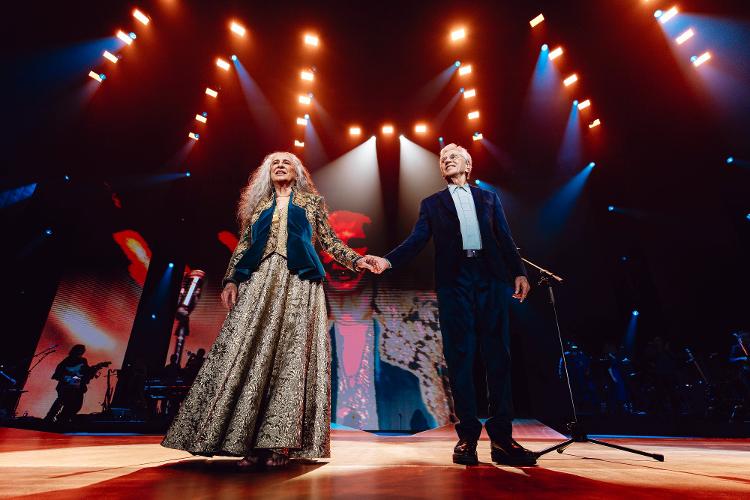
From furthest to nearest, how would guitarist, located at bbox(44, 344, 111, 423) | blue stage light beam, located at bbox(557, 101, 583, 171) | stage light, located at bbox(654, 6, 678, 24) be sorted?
blue stage light beam, located at bbox(557, 101, 583, 171) → guitarist, located at bbox(44, 344, 111, 423) → stage light, located at bbox(654, 6, 678, 24)

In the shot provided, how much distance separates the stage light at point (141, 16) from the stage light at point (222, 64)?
1175 mm

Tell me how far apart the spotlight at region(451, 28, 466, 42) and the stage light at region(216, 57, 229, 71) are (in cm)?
425

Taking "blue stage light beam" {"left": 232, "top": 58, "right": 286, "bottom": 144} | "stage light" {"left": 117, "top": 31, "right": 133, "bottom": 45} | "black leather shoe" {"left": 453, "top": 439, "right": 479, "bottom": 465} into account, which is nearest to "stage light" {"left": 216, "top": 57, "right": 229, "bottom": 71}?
"blue stage light beam" {"left": 232, "top": 58, "right": 286, "bottom": 144}

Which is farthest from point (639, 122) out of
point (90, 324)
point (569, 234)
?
point (90, 324)

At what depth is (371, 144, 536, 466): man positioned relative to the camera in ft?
5.54

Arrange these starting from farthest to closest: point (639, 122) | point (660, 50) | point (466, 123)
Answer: point (466, 123) → point (639, 122) → point (660, 50)

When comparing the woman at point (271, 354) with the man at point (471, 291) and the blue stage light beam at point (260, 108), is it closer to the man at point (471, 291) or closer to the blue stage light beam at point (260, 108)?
the man at point (471, 291)

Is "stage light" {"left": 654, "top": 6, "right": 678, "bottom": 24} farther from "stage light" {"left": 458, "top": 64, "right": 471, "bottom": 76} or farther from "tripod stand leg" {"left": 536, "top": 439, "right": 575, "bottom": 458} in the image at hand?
"tripod stand leg" {"left": 536, "top": 439, "right": 575, "bottom": 458}

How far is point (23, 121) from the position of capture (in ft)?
15.7

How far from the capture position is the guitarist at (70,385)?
18.5 feet

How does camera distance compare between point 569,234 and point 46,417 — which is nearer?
point 46,417

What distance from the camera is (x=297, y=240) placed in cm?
175

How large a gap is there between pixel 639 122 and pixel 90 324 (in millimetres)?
10683

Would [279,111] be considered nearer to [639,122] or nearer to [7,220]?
[7,220]
